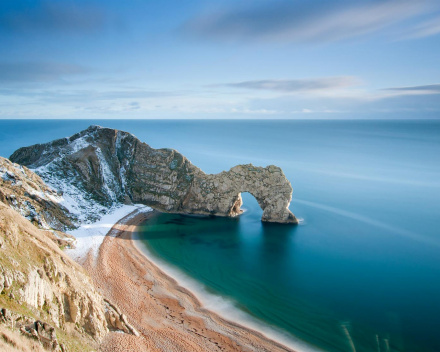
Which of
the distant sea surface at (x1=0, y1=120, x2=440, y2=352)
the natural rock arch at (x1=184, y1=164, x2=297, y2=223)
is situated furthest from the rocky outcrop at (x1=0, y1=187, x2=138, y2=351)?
the natural rock arch at (x1=184, y1=164, x2=297, y2=223)

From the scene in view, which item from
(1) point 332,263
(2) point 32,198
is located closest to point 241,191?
(1) point 332,263

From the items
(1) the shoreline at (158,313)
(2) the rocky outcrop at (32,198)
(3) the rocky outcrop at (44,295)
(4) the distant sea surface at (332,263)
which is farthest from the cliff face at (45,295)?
(2) the rocky outcrop at (32,198)

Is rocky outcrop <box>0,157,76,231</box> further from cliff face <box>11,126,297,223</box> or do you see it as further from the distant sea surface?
the distant sea surface

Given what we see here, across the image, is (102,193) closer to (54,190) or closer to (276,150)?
(54,190)

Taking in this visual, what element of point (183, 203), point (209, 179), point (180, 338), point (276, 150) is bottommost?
point (180, 338)

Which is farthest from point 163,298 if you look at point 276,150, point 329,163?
point 276,150

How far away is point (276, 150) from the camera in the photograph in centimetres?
15762

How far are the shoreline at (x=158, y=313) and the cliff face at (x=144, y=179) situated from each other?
17.3 metres

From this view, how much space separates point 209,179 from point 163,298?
1151 inches

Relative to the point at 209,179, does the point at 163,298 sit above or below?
below

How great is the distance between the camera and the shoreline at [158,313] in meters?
25.7

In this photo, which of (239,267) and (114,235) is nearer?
(239,267)

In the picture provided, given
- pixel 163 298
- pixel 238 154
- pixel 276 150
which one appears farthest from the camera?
pixel 276 150

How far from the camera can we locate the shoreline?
25.7 meters
